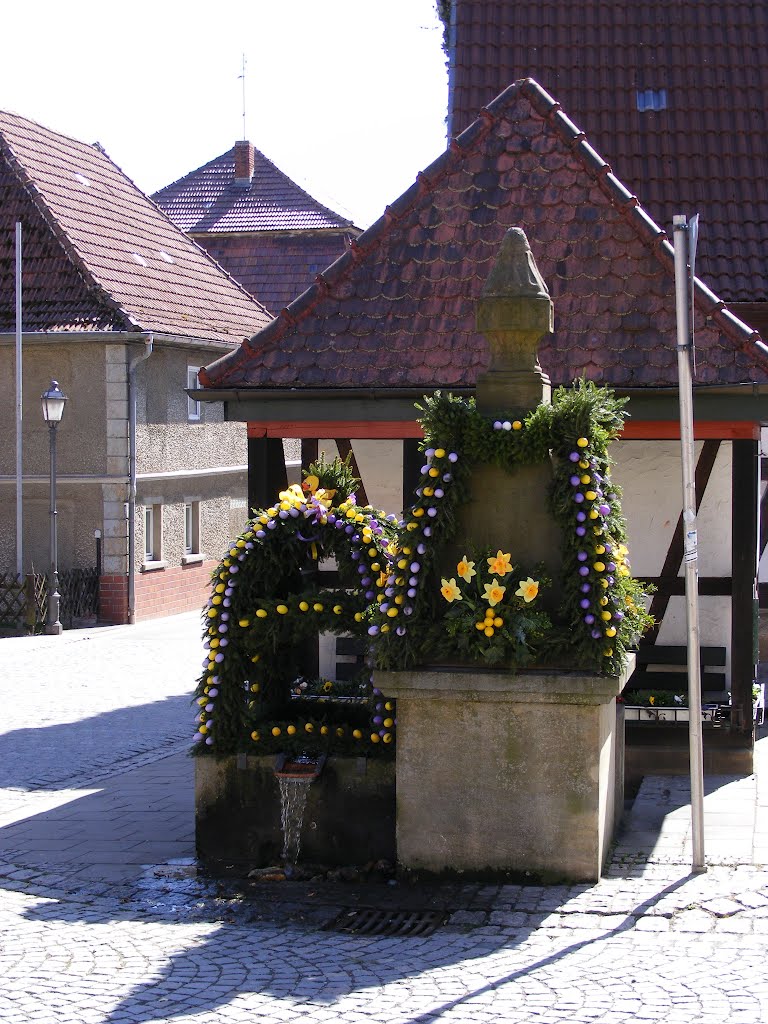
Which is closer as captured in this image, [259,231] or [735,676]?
[735,676]

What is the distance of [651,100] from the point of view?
15242 millimetres

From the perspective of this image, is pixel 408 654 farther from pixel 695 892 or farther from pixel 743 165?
pixel 743 165

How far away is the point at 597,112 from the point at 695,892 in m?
9.87

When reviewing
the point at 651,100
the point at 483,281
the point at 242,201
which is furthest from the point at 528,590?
the point at 242,201

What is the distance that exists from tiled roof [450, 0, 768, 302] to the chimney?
28.0m

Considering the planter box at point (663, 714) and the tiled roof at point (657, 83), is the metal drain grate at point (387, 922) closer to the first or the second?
the planter box at point (663, 714)

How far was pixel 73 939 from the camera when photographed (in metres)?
6.92

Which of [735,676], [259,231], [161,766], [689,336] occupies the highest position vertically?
[259,231]

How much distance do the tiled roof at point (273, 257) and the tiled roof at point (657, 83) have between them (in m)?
24.7

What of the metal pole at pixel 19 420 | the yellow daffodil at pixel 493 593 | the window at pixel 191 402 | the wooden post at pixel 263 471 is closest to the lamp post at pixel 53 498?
the metal pole at pixel 19 420

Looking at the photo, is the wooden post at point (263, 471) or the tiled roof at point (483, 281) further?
the wooden post at point (263, 471)

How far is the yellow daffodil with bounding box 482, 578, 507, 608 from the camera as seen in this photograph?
7465 mm

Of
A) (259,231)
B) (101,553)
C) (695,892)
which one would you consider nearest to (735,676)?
(695,892)

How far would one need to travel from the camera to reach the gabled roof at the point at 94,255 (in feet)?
80.7
